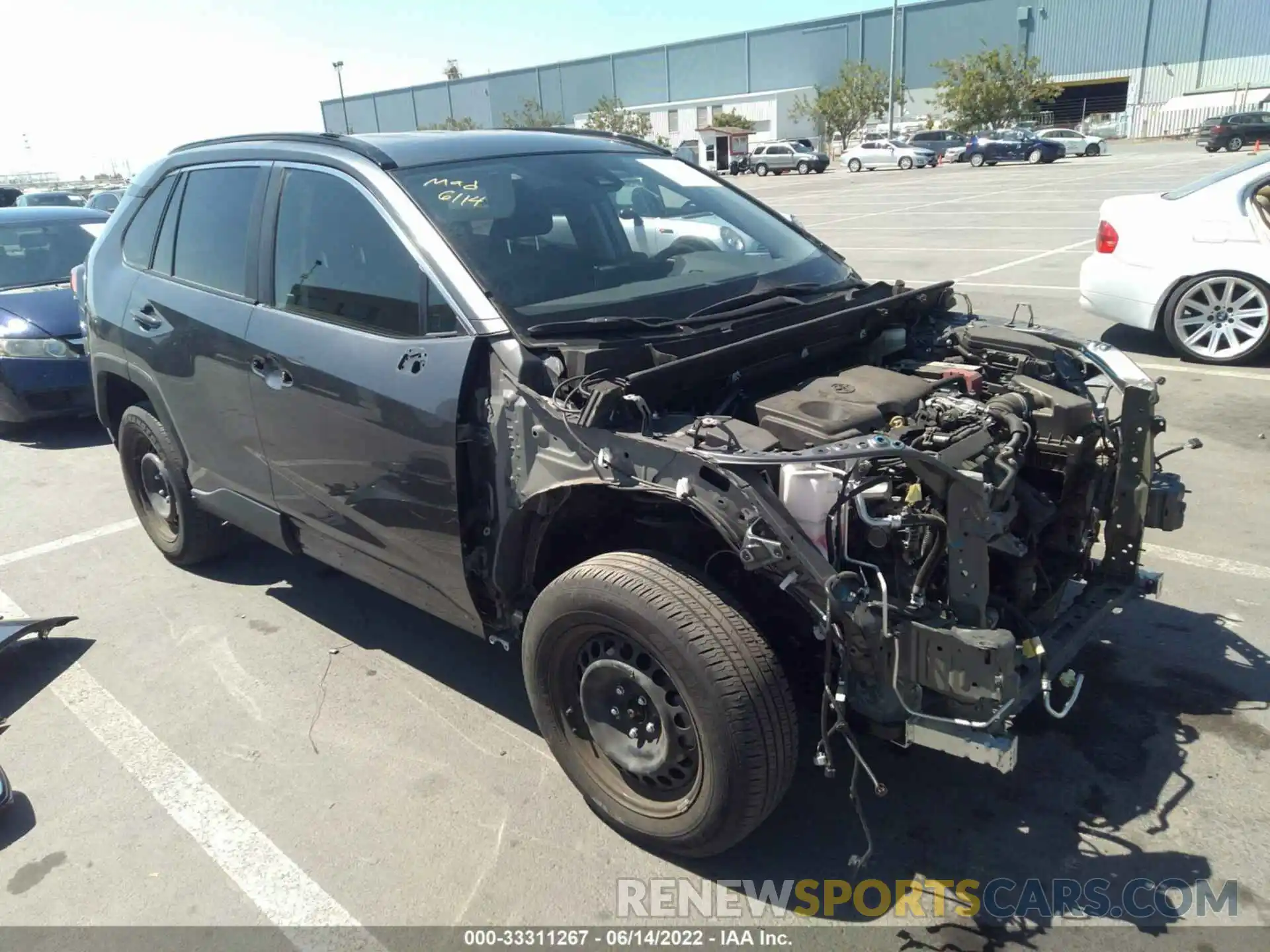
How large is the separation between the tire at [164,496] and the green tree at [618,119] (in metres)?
68.2

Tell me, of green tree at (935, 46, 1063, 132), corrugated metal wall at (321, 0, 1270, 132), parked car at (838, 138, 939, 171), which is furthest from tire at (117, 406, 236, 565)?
corrugated metal wall at (321, 0, 1270, 132)

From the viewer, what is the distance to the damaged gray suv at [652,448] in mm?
2438

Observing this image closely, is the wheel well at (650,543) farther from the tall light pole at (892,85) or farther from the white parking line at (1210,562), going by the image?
the tall light pole at (892,85)

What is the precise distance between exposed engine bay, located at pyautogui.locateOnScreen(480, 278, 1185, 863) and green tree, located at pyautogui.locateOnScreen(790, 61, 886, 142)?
214ft

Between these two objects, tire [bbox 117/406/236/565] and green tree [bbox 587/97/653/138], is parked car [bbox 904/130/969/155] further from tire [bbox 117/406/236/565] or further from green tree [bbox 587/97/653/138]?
tire [bbox 117/406/236/565]

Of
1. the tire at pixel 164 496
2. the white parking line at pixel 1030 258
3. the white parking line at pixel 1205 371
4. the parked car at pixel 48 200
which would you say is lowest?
the white parking line at pixel 1205 371

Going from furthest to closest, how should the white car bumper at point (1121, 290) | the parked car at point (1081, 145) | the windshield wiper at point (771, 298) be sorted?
1. the parked car at point (1081, 145)
2. the white car bumper at point (1121, 290)
3. the windshield wiper at point (771, 298)

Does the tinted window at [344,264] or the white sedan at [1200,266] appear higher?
the tinted window at [344,264]

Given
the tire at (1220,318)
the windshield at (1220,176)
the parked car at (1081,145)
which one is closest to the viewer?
the tire at (1220,318)

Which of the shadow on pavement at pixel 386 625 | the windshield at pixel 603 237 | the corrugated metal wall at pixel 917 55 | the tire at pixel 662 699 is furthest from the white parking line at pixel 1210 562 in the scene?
the corrugated metal wall at pixel 917 55

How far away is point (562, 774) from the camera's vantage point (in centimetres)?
320

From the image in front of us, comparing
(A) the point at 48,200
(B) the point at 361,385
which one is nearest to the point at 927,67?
(A) the point at 48,200

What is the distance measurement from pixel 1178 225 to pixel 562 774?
21.9 ft

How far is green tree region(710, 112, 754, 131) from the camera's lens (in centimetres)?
6750
